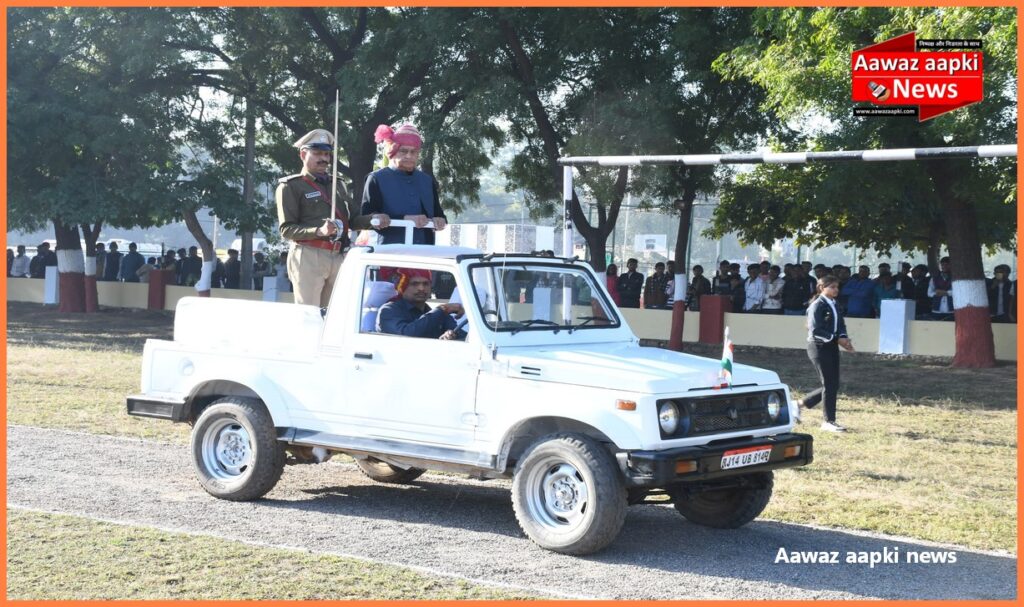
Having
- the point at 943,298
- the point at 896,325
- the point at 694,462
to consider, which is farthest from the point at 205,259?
the point at 694,462

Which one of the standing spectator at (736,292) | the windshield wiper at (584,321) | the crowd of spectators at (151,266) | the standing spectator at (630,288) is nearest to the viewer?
the windshield wiper at (584,321)

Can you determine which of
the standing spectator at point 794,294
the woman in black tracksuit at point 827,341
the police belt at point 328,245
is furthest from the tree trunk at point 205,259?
the police belt at point 328,245

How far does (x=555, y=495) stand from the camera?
7.66m

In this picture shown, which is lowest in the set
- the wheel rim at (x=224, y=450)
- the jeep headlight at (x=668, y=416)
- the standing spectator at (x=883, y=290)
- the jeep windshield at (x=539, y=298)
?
the wheel rim at (x=224, y=450)

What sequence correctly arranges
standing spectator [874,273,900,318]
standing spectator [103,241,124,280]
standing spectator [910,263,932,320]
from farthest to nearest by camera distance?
standing spectator [103,241,124,280] < standing spectator [910,263,932,320] < standing spectator [874,273,900,318]

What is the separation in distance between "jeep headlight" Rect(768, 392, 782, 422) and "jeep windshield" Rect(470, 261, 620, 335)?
1.27 metres

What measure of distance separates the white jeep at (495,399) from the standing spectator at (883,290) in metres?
15.8

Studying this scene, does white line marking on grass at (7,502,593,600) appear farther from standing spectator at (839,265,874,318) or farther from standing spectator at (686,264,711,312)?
standing spectator at (686,264,711,312)

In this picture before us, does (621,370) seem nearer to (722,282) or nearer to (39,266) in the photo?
(722,282)

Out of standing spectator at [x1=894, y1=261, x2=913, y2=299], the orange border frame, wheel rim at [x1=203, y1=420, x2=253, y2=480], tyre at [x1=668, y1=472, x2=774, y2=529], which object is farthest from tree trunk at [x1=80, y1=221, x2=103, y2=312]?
tyre at [x1=668, y1=472, x2=774, y2=529]

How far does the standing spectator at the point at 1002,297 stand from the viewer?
2295 centimetres

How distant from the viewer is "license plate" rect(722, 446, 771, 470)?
7.53 meters

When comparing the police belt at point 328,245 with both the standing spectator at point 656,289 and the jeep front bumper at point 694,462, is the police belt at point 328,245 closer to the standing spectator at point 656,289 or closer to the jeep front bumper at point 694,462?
the jeep front bumper at point 694,462

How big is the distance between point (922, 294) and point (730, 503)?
58.1 feet
